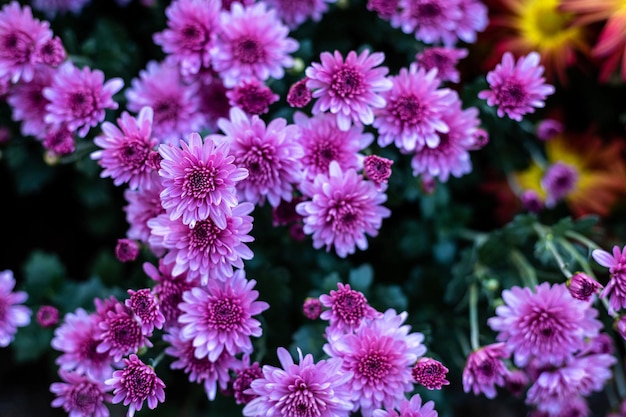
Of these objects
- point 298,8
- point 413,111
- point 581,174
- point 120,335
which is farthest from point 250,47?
point 581,174

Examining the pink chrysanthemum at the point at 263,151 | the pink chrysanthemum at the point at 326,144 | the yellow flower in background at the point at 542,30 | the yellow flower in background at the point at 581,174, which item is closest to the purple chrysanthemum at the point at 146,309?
the pink chrysanthemum at the point at 263,151

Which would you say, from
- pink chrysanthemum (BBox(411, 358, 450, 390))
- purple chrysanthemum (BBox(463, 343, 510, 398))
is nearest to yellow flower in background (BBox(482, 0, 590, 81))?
purple chrysanthemum (BBox(463, 343, 510, 398))

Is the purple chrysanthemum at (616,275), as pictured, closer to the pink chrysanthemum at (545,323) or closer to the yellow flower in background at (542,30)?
the pink chrysanthemum at (545,323)

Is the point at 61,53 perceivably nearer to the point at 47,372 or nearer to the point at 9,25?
the point at 9,25

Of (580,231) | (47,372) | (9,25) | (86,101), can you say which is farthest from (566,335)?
(47,372)

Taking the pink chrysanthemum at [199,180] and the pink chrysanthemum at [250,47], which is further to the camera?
the pink chrysanthemum at [250,47]

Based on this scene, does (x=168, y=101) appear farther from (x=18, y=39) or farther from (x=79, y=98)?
(x=18, y=39)
